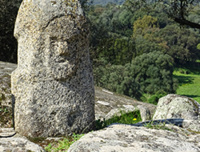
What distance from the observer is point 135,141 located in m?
3.79

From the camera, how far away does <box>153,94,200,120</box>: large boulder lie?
733cm

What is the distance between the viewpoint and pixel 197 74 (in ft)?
219

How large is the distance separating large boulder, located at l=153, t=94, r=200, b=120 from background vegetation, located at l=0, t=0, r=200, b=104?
19.1 feet

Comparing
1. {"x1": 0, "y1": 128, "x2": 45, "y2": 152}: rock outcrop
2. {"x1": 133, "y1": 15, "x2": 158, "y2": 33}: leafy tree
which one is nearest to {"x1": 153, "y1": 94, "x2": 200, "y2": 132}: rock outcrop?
{"x1": 0, "y1": 128, "x2": 45, "y2": 152}: rock outcrop

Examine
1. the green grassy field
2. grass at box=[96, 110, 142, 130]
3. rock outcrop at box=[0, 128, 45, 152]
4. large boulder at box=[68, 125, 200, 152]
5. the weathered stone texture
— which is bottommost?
the green grassy field

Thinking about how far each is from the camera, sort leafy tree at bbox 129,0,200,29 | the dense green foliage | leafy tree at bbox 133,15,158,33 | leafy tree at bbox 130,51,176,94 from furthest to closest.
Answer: leafy tree at bbox 133,15,158,33, leafy tree at bbox 130,51,176,94, the dense green foliage, leafy tree at bbox 129,0,200,29

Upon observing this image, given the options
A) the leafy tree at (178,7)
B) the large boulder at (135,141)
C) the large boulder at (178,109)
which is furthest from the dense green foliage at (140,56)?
the large boulder at (135,141)

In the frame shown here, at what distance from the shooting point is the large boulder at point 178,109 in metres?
7.33

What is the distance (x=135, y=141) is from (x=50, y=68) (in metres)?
1.78

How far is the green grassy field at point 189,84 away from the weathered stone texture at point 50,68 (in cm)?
4094

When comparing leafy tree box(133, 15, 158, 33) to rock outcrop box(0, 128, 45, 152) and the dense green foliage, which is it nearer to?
the dense green foliage

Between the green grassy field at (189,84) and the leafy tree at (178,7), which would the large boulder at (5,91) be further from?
the green grassy field at (189,84)

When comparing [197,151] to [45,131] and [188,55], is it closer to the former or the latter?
[45,131]

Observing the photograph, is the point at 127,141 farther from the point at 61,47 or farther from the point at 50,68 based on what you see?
the point at 61,47
